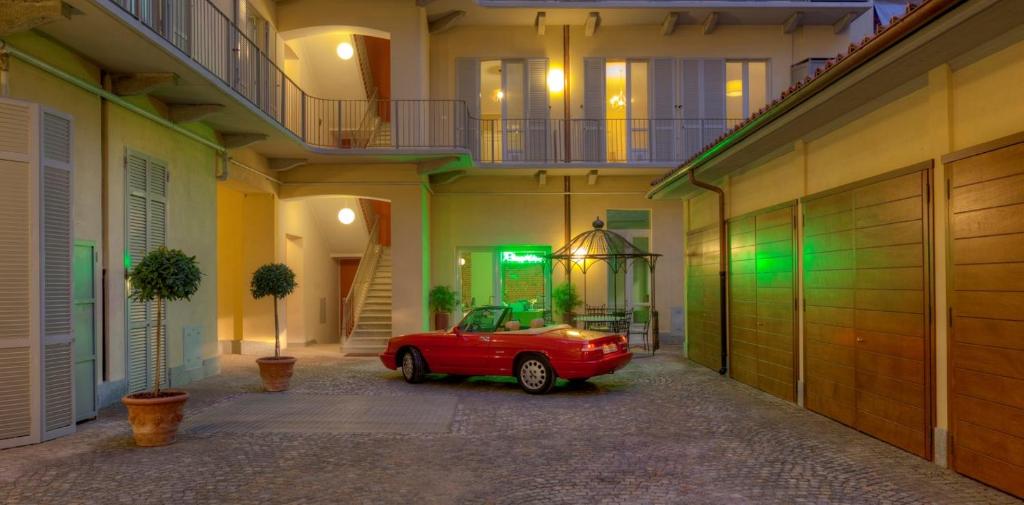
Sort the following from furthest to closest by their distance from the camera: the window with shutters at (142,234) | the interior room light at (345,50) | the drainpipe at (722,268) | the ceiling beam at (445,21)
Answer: the interior room light at (345,50) < the ceiling beam at (445,21) < the drainpipe at (722,268) < the window with shutters at (142,234)

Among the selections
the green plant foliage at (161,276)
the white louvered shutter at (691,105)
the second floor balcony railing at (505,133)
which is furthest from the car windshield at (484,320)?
the white louvered shutter at (691,105)

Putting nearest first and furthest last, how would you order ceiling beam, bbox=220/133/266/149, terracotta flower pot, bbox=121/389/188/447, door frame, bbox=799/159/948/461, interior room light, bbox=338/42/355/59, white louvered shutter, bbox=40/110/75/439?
door frame, bbox=799/159/948/461
terracotta flower pot, bbox=121/389/188/447
white louvered shutter, bbox=40/110/75/439
ceiling beam, bbox=220/133/266/149
interior room light, bbox=338/42/355/59

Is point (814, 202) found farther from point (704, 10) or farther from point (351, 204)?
point (351, 204)

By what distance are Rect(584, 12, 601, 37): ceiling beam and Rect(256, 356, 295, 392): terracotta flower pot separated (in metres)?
11.9

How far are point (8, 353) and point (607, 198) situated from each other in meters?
14.8

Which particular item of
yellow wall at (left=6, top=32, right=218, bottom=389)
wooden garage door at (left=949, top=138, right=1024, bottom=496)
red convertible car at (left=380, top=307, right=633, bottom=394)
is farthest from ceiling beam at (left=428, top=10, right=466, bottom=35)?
wooden garage door at (left=949, top=138, right=1024, bottom=496)

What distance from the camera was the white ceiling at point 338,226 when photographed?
20109 millimetres

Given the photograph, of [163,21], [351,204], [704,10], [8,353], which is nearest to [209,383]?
[8,353]

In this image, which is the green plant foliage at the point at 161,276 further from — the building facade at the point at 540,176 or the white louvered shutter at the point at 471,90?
the white louvered shutter at the point at 471,90

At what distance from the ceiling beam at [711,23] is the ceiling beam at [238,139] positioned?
1159 centimetres

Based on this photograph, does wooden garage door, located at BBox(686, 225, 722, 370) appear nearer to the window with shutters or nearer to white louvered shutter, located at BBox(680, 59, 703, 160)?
white louvered shutter, located at BBox(680, 59, 703, 160)

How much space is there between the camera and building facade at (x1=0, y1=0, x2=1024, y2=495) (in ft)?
21.2

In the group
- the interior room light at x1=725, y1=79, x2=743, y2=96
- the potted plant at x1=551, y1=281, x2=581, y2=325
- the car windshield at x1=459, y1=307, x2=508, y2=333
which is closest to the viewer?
the car windshield at x1=459, y1=307, x2=508, y2=333

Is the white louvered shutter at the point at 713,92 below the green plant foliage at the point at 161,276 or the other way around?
the other way around
